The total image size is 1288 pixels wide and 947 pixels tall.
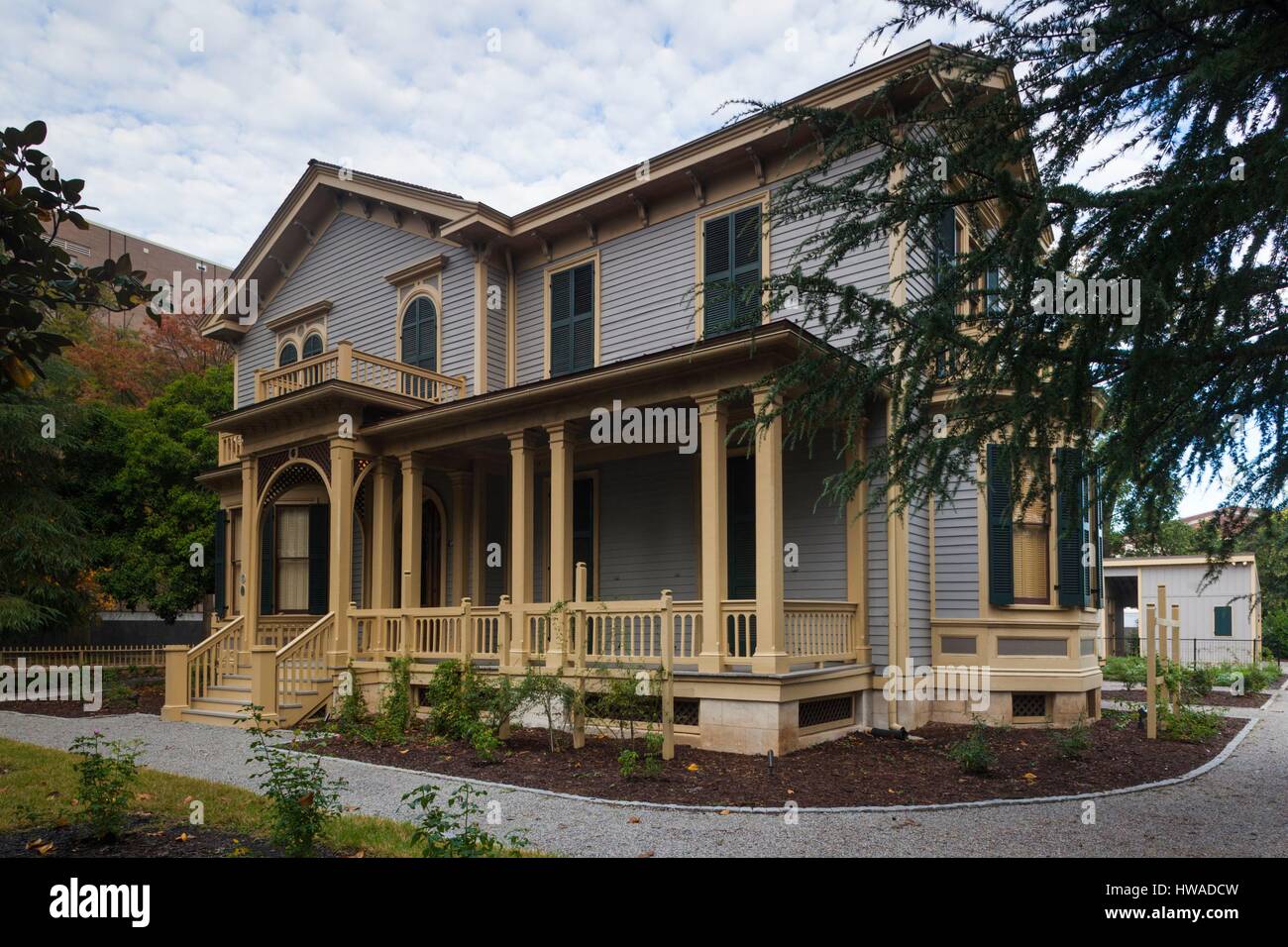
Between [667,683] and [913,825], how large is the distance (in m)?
3.52

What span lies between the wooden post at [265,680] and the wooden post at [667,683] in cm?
615

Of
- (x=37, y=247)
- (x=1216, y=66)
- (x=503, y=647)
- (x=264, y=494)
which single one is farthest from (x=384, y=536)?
(x=1216, y=66)

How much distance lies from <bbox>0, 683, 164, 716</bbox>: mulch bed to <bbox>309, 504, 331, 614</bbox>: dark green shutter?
122 inches

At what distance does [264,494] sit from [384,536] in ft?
7.73

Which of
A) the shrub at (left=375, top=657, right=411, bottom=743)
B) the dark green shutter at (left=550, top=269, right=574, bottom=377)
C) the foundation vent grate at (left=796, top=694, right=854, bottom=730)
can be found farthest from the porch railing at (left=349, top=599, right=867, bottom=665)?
the dark green shutter at (left=550, top=269, right=574, bottom=377)

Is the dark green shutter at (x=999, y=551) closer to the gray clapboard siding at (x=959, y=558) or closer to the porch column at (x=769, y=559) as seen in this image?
the gray clapboard siding at (x=959, y=558)

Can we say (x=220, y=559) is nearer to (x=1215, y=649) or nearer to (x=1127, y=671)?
(x=1127, y=671)

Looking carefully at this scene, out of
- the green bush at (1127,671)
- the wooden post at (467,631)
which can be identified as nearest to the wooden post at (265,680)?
the wooden post at (467,631)

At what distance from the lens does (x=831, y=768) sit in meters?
9.78

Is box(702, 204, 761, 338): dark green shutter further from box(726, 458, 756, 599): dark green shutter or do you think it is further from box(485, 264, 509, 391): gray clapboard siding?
box(485, 264, 509, 391): gray clapboard siding

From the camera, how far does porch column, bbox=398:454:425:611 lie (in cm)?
1476

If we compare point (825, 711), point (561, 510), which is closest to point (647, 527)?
point (561, 510)
